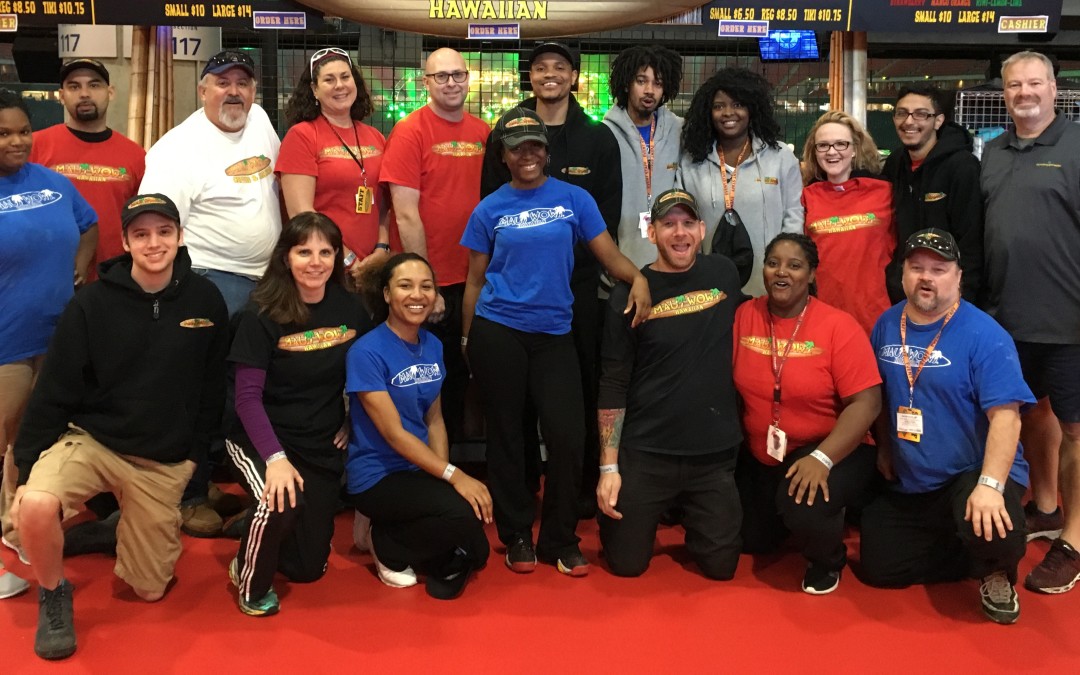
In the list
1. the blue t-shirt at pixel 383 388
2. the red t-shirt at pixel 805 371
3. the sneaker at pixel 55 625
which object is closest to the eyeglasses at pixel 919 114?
the red t-shirt at pixel 805 371

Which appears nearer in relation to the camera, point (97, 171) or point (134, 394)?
point (134, 394)

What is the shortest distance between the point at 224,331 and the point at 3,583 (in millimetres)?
1172

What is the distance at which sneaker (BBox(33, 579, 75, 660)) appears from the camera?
296 centimetres

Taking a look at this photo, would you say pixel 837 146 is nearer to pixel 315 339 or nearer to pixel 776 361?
pixel 776 361

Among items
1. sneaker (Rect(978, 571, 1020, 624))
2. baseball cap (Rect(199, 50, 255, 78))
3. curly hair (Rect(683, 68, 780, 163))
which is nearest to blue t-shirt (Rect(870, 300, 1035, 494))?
sneaker (Rect(978, 571, 1020, 624))

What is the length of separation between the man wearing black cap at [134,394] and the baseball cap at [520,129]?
125 cm

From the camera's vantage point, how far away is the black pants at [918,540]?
11.5ft

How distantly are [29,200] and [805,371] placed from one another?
10.3 feet

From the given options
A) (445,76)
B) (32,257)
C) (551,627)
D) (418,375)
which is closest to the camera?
(551,627)

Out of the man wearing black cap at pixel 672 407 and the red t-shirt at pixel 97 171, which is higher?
the red t-shirt at pixel 97 171

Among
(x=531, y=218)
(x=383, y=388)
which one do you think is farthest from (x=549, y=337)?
(x=383, y=388)

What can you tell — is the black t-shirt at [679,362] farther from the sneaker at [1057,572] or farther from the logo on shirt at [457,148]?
the sneaker at [1057,572]

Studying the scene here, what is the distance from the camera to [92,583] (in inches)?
138

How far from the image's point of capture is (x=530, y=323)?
361cm
